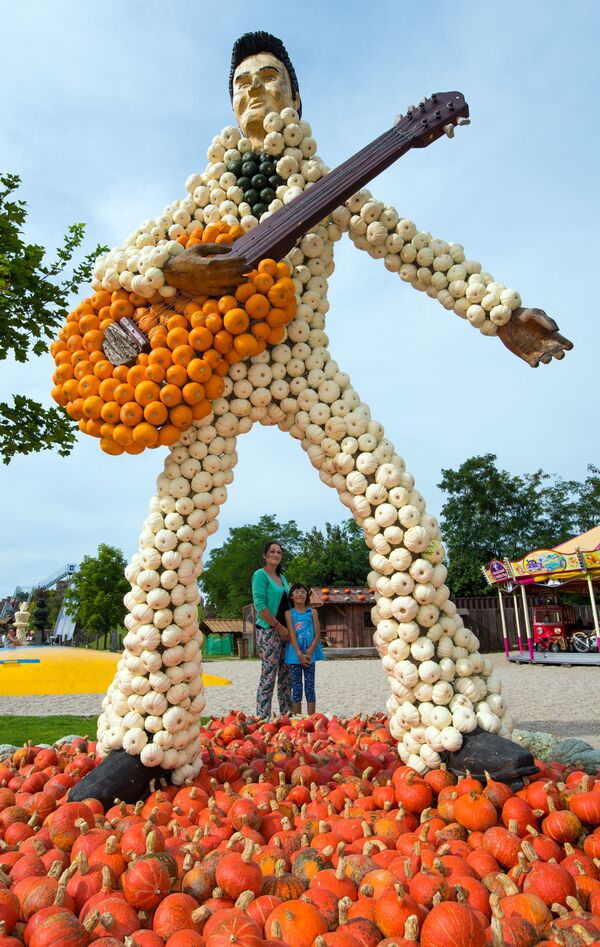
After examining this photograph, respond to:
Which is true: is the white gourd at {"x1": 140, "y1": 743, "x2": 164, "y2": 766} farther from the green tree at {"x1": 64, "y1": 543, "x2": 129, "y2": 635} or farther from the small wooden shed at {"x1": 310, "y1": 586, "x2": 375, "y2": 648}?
the green tree at {"x1": 64, "y1": 543, "x2": 129, "y2": 635}

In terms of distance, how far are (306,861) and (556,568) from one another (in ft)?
50.4

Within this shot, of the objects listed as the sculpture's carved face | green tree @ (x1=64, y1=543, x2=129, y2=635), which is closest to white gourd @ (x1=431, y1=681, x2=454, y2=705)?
the sculpture's carved face

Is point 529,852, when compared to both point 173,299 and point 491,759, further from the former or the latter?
point 173,299

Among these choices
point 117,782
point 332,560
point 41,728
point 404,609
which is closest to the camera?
point 117,782

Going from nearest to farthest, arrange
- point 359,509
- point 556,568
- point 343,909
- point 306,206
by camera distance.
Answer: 1. point 343,909
2. point 359,509
3. point 306,206
4. point 556,568

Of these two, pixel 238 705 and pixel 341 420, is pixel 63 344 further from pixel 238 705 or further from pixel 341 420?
pixel 238 705

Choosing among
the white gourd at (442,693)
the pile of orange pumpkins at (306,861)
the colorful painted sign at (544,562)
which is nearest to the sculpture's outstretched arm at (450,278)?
the white gourd at (442,693)

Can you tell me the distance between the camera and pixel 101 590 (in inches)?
1129

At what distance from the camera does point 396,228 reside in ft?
11.6

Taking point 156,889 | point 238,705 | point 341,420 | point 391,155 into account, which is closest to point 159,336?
point 341,420

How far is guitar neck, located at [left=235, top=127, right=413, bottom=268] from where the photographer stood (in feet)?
10.3

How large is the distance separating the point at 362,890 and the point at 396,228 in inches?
124

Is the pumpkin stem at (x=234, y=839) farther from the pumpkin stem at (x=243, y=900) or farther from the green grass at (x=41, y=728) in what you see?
the green grass at (x=41, y=728)

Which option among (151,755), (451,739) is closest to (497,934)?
(451,739)
